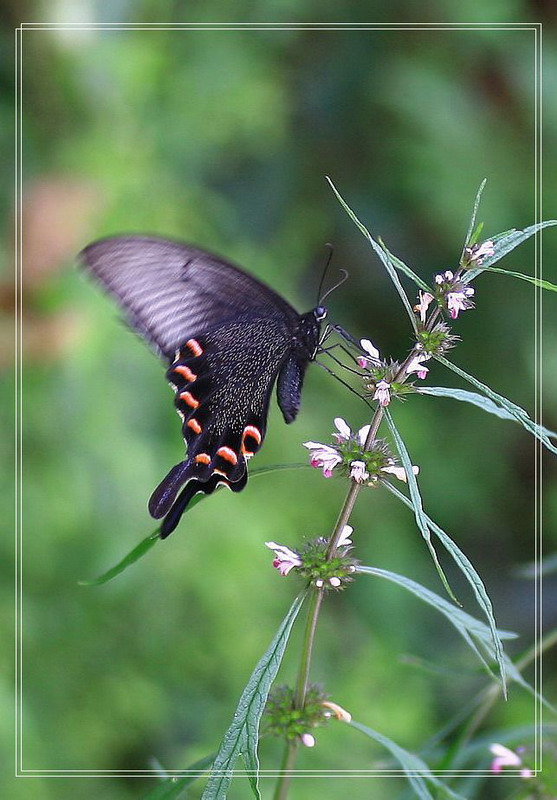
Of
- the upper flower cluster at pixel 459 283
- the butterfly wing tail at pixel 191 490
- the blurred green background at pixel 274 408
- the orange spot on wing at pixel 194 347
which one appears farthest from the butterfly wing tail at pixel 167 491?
the blurred green background at pixel 274 408

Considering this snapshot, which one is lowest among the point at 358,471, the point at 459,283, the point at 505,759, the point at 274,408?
the point at 505,759

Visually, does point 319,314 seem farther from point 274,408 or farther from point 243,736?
point 274,408

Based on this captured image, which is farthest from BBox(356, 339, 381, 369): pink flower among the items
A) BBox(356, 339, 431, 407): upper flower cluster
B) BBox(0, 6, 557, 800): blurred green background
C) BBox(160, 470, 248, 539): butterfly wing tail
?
BBox(0, 6, 557, 800): blurred green background

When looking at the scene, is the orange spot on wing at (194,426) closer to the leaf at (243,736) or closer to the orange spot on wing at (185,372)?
the orange spot on wing at (185,372)

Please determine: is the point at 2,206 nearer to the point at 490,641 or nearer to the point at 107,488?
the point at 107,488

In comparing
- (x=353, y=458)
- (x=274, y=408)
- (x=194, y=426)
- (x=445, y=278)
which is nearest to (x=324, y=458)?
(x=353, y=458)

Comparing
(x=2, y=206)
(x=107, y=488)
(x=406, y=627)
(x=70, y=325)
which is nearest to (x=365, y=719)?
(x=406, y=627)
